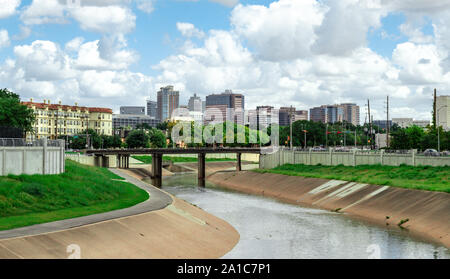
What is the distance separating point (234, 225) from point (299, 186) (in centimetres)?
3557

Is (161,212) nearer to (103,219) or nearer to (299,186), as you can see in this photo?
(103,219)

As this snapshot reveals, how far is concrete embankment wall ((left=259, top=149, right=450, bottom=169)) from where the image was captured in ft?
258

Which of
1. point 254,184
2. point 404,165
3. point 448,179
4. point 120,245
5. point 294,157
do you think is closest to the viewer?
point 120,245

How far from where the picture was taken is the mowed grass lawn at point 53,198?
1535 inches

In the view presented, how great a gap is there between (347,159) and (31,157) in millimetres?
61921

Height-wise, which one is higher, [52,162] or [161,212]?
[52,162]

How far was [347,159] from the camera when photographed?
9631cm

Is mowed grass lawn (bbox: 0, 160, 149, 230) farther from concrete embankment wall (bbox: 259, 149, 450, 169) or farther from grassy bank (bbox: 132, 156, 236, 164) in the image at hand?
grassy bank (bbox: 132, 156, 236, 164)

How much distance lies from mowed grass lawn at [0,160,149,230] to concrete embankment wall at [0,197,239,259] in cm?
424

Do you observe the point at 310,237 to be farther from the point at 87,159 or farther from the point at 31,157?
the point at 87,159

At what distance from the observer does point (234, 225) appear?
5253cm

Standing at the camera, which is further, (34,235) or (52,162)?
(52,162)

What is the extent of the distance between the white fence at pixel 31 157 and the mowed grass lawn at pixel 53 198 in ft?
3.81
